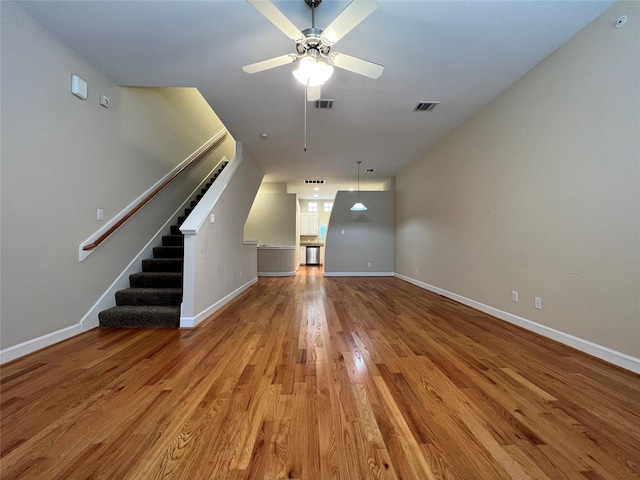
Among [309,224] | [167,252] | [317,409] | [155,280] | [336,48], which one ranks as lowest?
[317,409]

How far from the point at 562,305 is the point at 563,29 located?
2417mm

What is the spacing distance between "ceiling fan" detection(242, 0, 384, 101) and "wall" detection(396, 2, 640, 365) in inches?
71.5

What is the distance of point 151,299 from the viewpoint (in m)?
3.10

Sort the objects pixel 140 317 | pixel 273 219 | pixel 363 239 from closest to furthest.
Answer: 1. pixel 140 317
2. pixel 363 239
3. pixel 273 219

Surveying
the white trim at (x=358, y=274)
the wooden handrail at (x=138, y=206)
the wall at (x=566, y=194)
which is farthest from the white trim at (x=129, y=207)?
the wall at (x=566, y=194)

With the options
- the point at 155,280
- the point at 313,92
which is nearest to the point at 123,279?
the point at 155,280

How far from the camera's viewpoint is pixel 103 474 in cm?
101

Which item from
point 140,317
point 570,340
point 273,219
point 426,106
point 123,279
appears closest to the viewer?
point 570,340

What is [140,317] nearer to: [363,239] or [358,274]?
[358,274]

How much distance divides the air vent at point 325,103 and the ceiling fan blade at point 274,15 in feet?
4.90

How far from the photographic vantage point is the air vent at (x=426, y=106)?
339 cm

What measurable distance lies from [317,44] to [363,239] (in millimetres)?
5880

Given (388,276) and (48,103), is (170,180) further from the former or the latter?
(388,276)

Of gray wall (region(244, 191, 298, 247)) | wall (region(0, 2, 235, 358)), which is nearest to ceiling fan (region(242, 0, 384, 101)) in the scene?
wall (region(0, 2, 235, 358))
